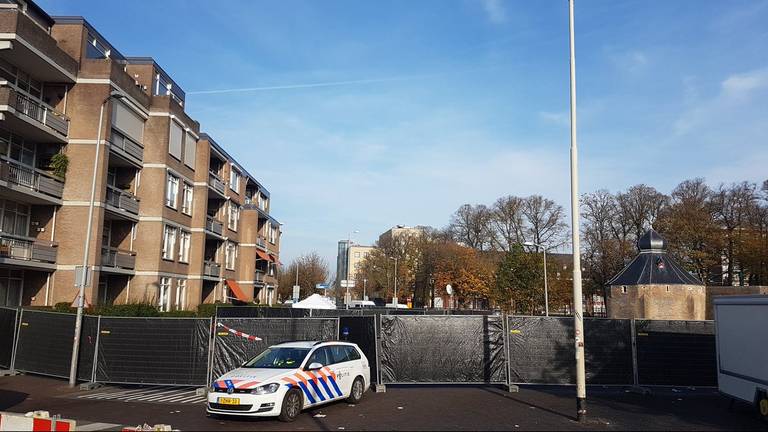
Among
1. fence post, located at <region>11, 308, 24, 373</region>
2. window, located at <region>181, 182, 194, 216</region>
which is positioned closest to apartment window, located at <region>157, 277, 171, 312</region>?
window, located at <region>181, 182, 194, 216</region>

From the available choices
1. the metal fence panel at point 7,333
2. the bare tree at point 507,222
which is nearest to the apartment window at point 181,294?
the metal fence panel at point 7,333

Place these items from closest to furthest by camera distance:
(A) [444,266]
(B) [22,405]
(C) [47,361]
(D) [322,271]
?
1. (B) [22,405]
2. (C) [47,361]
3. (A) [444,266]
4. (D) [322,271]

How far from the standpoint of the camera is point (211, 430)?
10.2 m

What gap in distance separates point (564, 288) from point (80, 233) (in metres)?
41.2

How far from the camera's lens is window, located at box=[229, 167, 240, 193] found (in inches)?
1917

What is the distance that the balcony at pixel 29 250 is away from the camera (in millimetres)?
22922

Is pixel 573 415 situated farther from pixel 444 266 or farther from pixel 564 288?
pixel 444 266

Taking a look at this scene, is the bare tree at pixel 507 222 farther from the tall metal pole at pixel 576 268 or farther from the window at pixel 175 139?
the tall metal pole at pixel 576 268

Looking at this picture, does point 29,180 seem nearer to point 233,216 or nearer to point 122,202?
point 122,202

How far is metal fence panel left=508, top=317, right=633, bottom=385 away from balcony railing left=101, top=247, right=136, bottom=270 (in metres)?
22.5

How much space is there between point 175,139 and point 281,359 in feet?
87.4

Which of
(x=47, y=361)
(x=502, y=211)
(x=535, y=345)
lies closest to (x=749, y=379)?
(x=535, y=345)

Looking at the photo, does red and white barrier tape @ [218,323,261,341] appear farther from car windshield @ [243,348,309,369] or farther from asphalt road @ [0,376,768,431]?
car windshield @ [243,348,309,369]

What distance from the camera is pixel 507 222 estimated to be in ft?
235
